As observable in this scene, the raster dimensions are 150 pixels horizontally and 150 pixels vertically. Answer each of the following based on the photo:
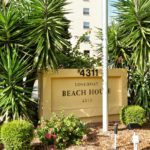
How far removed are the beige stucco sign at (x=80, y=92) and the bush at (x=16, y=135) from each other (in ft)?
7.12

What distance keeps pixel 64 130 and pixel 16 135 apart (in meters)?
1.11

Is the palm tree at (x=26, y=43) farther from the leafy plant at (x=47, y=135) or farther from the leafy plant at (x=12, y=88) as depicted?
the leafy plant at (x=47, y=135)

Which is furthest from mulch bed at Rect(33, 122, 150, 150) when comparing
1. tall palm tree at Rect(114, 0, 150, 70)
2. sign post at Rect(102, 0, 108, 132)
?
tall palm tree at Rect(114, 0, 150, 70)

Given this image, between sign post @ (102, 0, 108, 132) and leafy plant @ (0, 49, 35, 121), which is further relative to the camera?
sign post @ (102, 0, 108, 132)

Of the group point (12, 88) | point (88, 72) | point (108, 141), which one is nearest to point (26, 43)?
point (12, 88)

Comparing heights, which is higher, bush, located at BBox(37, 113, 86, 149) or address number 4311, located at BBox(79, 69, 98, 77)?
address number 4311, located at BBox(79, 69, 98, 77)

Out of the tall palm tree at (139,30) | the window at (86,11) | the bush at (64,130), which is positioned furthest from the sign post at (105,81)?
the window at (86,11)

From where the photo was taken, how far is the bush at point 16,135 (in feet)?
27.5

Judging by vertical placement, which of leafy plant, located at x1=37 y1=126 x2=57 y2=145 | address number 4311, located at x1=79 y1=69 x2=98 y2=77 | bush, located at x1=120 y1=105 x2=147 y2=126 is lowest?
leafy plant, located at x1=37 y1=126 x2=57 y2=145

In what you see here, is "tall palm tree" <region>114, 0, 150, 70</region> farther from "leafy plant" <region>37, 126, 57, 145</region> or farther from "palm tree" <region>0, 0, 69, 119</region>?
"leafy plant" <region>37, 126, 57, 145</region>

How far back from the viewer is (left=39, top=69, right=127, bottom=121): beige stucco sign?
35.4 feet

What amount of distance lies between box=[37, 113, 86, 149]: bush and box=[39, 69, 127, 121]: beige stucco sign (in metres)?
1.63

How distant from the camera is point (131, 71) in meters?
12.8

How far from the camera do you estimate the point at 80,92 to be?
11500 mm
